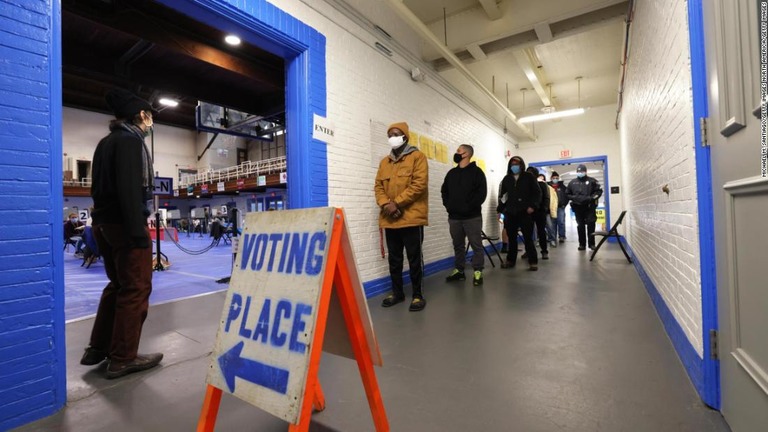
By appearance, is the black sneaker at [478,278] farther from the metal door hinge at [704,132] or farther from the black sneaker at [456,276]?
the metal door hinge at [704,132]

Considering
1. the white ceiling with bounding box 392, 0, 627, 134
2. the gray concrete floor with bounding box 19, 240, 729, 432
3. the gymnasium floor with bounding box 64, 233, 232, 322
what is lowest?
the gray concrete floor with bounding box 19, 240, 729, 432

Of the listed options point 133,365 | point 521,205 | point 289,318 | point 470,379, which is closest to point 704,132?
point 470,379

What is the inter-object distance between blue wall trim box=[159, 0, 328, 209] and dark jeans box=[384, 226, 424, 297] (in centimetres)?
73

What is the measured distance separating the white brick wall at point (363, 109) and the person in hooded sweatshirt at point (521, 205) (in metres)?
1.01

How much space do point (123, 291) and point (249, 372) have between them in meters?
1.25

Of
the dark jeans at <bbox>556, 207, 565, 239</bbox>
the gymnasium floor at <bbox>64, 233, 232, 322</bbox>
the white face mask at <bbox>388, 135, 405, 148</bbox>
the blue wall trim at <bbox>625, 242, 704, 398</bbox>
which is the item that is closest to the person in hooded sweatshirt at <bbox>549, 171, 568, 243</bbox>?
the dark jeans at <bbox>556, 207, 565, 239</bbox>

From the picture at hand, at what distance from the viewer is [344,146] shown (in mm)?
3303

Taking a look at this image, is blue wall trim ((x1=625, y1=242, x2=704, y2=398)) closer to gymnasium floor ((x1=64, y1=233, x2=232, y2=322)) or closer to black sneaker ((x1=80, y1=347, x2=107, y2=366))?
black sneaker ((x1=80, y1=347, x2=107, y2=366))

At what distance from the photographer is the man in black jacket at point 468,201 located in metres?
3.70

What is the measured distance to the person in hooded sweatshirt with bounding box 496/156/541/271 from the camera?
4.51 meters

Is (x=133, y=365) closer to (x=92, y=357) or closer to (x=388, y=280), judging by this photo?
(x=92, y=357)

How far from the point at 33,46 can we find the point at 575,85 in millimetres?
8637

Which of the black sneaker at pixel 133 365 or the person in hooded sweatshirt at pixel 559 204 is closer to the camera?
the black sneaker at pixel 133 365

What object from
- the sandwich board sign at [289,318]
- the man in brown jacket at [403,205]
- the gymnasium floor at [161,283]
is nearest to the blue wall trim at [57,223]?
the sandwich board sign at [289,318]
